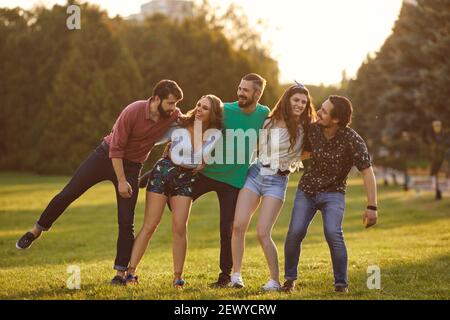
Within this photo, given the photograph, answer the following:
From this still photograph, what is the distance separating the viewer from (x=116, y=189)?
8711mm

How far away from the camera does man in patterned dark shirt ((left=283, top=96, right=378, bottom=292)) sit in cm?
820

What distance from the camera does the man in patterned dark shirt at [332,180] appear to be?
8.20 meters

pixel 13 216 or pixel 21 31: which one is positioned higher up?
pixel 21 31

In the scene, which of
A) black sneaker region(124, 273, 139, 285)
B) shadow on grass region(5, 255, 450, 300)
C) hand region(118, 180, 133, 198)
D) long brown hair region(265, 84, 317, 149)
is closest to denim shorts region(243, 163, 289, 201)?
long brown hair region(265, 84, 317, 149)

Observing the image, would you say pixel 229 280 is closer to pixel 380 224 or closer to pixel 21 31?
pixel 380 224

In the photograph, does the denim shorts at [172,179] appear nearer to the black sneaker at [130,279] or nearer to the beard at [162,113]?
the beard at [162,113]

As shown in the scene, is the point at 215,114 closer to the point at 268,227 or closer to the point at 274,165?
the point at 274,165

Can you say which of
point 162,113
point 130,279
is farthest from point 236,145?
point 130,279

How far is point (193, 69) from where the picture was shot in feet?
196

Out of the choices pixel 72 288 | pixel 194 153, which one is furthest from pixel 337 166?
pixel 72 288

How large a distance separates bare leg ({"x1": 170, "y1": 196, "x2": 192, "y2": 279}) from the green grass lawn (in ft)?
→ 1.11

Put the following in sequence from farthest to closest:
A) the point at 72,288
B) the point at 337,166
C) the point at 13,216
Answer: the point at 13,216
the point at 72,288
the point at 337,166

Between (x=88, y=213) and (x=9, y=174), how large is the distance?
3836 centimetres

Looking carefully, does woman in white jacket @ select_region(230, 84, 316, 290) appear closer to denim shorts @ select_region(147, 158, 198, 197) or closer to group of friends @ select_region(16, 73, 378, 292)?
group of friends @ select_region(16, 73, 378, 292)
